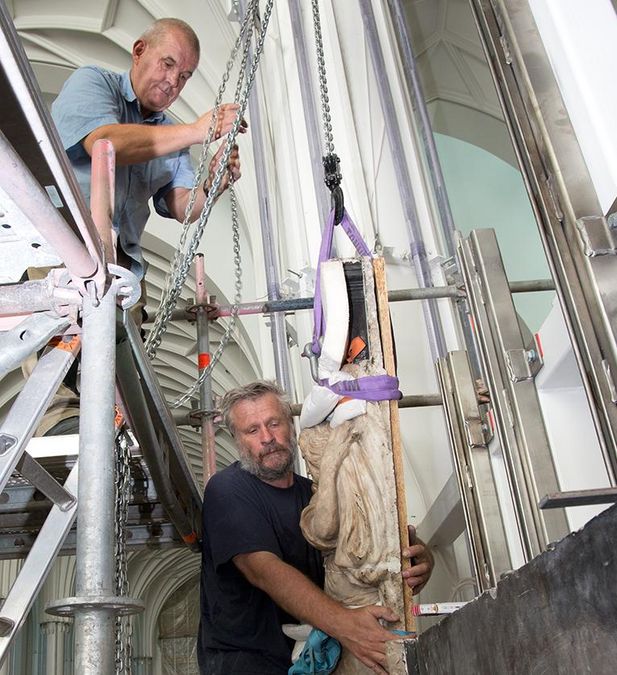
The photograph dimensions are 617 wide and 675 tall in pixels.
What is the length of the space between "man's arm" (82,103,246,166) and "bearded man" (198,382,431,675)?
0.92m

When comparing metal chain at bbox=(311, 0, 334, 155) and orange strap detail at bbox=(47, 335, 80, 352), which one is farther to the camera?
metal chain at bbox=(311, 0, 334, 155)

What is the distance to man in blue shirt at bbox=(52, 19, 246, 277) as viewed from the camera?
2703 mm

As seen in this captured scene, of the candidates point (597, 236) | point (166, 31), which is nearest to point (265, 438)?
point (166, 31)

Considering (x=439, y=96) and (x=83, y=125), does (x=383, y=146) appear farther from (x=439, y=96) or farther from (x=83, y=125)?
(x=439, y=96)

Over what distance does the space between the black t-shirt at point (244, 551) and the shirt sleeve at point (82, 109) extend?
4.05ft

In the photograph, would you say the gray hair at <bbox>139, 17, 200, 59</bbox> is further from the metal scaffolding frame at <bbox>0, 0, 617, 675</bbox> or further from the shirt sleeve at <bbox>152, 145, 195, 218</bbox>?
the metal scaffolding frame at <bbox>0, 0, 617, 675</bbox>

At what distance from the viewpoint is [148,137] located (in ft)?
8.79

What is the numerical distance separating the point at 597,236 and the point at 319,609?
1.34 meters

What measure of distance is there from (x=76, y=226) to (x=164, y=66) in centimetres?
164

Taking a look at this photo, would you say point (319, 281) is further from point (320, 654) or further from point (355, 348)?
point (320, 654)

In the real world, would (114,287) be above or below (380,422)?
above

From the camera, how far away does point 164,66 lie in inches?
123

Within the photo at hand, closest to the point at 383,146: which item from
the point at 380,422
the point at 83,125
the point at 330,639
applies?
the point at 83,125

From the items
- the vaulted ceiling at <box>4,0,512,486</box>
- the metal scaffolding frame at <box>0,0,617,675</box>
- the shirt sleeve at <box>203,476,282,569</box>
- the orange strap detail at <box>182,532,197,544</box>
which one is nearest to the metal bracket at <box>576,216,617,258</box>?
the metal scaffolding frame at <box>0,0,617,675</box>
